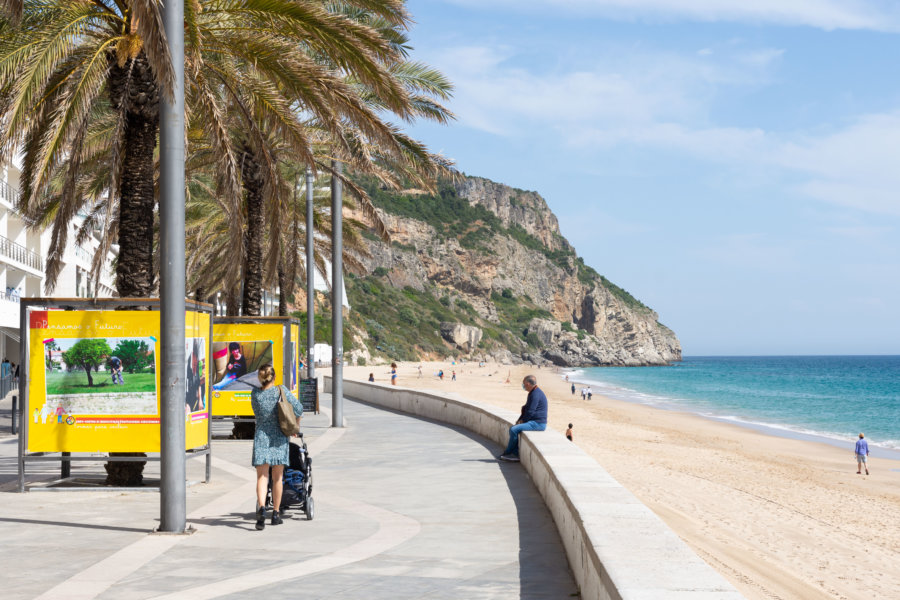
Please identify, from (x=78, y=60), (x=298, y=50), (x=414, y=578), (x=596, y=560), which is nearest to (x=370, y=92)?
(x=298, y=50)

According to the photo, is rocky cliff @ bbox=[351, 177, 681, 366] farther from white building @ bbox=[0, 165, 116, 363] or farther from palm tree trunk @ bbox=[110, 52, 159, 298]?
palm tree trunk @ bbox=[110, 52, 159, 298]

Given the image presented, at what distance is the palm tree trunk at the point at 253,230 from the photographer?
17.1m

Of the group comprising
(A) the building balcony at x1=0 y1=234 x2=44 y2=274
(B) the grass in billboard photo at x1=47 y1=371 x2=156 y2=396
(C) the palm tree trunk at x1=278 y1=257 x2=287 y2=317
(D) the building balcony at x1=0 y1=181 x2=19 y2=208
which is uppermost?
(D) the building balcony at x1=0 y1=181 x2=19 y2=208

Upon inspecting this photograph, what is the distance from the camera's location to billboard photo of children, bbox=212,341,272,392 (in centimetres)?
1564

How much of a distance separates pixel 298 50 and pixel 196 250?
1891cm

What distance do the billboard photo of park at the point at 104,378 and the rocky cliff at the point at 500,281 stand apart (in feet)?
393

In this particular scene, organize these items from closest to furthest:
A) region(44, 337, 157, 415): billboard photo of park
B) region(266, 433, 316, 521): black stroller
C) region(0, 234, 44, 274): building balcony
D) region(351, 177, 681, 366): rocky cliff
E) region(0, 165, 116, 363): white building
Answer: region(266, 433, 316, 521): black stroller
region(44, 337, 157, 415): billboard photo of park
region(0, 165, 116, 363): white building
region(0, 234, 44, 274): building balcony
region(351, 177, 681, 366): rocky cliff

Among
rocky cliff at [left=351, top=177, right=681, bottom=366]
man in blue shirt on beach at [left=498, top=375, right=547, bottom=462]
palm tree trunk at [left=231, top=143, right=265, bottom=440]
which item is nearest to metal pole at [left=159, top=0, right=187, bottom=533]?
man in blue shirt on beach at [left=498, top=375, right=547, bottom=462]

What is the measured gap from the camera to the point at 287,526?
806cm

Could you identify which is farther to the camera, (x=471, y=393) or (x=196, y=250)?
(x=471, y=393)

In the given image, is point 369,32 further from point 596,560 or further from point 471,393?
point 471,393

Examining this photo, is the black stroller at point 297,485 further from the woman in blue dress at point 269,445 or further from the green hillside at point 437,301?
the green hillside at point 437,301

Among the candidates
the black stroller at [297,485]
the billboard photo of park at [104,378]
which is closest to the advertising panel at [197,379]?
the billboard photo of park at [104,378]

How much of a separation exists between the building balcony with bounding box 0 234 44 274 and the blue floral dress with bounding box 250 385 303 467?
126 feet
